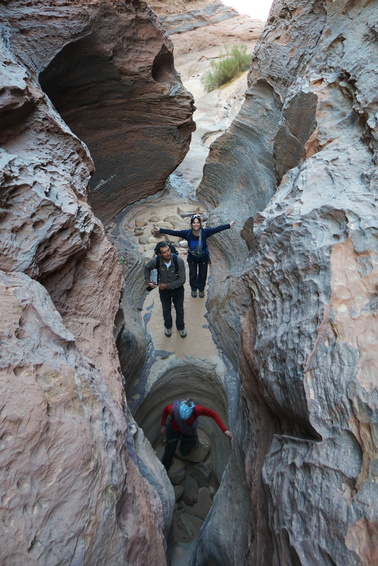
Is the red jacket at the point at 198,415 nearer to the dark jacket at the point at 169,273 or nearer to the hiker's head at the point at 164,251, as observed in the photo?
the dark jacket at the point at 169,273

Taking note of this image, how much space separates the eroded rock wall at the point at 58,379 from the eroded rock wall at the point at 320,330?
885mm

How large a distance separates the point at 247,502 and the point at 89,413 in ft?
6.36

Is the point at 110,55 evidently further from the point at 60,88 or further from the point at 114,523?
the point at 114,523

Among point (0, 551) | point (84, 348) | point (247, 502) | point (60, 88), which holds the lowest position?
point (247, 502)

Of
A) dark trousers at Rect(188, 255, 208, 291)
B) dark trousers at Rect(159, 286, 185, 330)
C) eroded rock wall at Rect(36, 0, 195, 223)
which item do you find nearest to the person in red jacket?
dark trousers at Rect(159, 286, 185, 330)

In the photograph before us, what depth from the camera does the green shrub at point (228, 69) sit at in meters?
14.8

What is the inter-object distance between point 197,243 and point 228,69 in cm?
1330

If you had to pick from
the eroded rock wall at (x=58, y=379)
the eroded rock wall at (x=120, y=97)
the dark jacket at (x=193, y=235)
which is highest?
the eroded rock wall at (x=120, y=97)

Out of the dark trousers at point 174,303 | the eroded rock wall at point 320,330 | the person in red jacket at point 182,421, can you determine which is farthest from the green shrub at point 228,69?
the person in red jacket at point 182,421

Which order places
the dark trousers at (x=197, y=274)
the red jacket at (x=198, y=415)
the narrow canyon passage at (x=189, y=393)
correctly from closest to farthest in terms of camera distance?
the red jacket at (x=198, y=415)
the narrow canyon passage at (x=189, y=393)
the dark trousers at (x=197, y=274)

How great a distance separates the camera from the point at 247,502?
3006 millimetres

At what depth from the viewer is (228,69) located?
14.9 m

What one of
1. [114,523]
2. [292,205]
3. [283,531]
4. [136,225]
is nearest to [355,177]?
[292,205]

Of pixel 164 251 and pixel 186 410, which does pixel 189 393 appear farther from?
pixel 164 251
